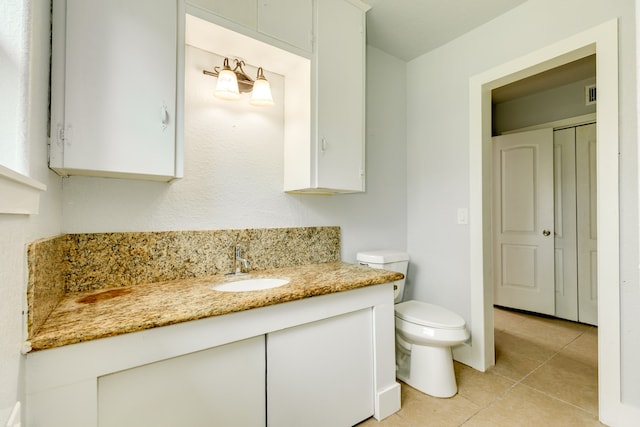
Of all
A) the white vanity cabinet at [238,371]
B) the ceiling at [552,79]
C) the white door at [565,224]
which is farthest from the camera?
the white door at [565,224]

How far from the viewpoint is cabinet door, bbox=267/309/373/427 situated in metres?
1.22

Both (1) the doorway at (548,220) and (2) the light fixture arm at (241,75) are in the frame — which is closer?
(2) the light fixture arm at (241,75)

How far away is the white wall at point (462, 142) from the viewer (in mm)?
1447

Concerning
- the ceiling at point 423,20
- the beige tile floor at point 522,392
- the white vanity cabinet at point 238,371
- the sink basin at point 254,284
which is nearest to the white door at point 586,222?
the beige tile floor at point 522,392

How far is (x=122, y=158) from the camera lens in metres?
1.13

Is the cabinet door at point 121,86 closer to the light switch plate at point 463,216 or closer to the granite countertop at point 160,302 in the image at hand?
the granite countertop at point 160,302

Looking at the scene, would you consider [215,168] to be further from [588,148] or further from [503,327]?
[588,148]

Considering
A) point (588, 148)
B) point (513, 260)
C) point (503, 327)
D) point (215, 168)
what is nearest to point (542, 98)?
point (588, 148)

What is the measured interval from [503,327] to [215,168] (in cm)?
296

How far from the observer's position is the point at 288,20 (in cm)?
154

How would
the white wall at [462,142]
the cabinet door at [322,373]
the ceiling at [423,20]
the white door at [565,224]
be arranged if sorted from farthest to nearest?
the white door at [565,224], the ceiling at [423,20], the white wall at [462,142], the cabinet door at [322,373]

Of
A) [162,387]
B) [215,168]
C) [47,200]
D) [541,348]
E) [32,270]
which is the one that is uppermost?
[215,168]

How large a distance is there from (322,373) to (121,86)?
1454 millimetres

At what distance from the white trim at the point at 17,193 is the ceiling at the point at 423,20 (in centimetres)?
192
